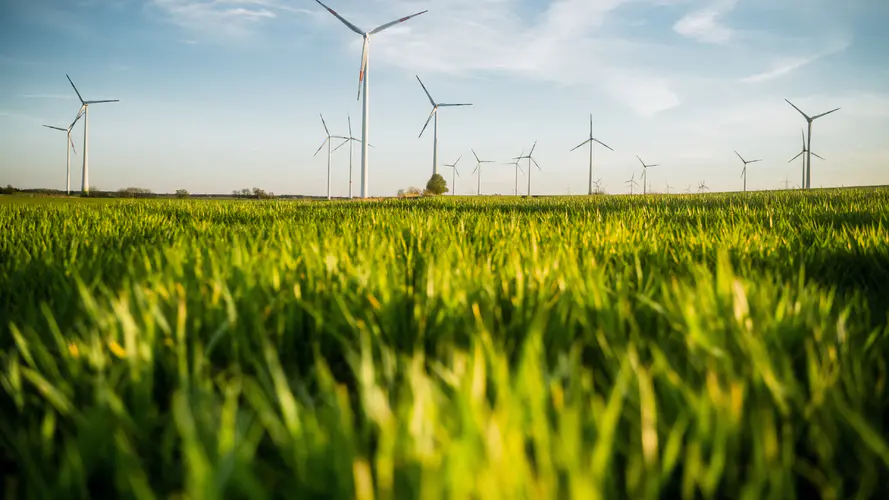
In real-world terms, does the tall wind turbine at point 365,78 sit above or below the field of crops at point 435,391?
above

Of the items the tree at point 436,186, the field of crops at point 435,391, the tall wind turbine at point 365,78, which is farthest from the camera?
the tree at point 436,186

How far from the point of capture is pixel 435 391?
945 mm

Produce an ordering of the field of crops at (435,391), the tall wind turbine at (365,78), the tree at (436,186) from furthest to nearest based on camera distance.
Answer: the tree at (436,186) < the tall wind turbine at (365,78) < the field of crops at (435,391)

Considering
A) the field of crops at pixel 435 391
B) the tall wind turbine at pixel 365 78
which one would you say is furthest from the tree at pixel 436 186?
the field of crops at pixel 435 391

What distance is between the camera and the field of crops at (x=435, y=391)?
77cm

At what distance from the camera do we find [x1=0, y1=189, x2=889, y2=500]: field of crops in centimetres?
77

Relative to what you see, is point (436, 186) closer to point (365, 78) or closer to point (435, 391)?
point (365, 78)

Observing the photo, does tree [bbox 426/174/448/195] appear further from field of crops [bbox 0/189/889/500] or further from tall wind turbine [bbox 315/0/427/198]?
field of crops [bbox 0/189/889/500]

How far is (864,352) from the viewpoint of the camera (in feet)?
4.65

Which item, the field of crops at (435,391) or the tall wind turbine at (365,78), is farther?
the tall wind turbine at (365,78)

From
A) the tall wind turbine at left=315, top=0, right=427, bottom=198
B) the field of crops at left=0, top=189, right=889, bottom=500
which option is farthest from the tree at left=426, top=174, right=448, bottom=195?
the field of crops at left=0, top=189, right=889, bottom=500

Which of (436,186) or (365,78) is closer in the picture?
(365,78)

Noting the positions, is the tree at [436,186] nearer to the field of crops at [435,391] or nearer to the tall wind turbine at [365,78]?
the tall wind turbine at [365,78]

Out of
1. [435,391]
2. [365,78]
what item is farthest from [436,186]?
[435,391]
